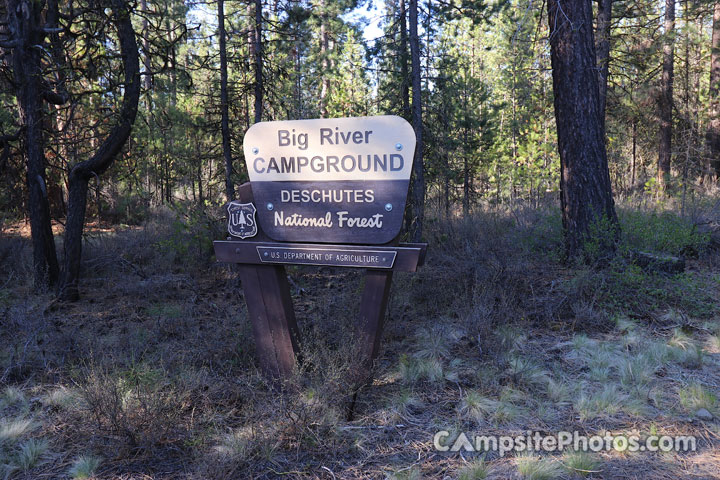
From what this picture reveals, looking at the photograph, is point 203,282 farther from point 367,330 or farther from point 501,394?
point 501,394

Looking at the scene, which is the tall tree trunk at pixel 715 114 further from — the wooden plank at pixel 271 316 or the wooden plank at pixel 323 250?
the wooden plank at pixel 271 316

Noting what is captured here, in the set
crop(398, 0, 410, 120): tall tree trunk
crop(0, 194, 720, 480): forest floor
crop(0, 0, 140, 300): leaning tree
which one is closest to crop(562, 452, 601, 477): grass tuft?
crop(0, 194, 720, 480): forest floor

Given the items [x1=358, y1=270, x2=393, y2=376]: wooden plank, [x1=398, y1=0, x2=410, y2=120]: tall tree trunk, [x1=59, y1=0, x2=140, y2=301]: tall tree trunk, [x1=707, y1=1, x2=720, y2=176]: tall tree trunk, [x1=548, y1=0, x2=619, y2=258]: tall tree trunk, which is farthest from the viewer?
[x1=707, y1=1, x2=720, y2=176]: tall tree trunk

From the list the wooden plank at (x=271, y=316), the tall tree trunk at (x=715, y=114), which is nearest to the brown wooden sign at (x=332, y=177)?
the wooden plank at (x=271, y=316)

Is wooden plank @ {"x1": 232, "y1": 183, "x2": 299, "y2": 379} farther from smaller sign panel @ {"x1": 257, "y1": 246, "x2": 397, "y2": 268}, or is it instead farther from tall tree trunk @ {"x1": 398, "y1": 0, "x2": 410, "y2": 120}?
tall tree trunk @ {"x1": 398, "y1": 0, "x2": 410, "y2": 120}

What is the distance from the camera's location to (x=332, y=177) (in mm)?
4359

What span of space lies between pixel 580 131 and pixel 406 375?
488 cm

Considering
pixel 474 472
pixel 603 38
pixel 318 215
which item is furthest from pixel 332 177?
pixel 603 38

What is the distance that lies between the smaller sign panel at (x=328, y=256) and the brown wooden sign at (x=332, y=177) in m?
0.11

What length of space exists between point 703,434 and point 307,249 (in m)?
3.22

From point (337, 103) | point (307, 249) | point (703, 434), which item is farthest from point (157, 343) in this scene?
point (337, 103)

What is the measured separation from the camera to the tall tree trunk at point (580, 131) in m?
7.43

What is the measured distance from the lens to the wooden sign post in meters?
4.15

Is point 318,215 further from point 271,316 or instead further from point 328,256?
point 271,316
